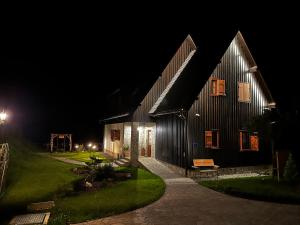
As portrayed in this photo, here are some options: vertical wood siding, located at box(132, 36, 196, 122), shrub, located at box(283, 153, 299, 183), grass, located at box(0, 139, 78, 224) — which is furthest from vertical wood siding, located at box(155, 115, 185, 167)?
grass, located at box(0, 139, 78, 224)

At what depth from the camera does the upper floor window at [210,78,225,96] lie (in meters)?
17.6

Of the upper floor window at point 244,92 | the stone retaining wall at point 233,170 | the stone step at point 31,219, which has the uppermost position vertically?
the upper floor window at point 244,92

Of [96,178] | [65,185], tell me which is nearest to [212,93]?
[96,178]

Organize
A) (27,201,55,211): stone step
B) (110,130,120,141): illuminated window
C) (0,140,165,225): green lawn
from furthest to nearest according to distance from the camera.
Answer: (110,130,120,141): illuminated window, (27,201,55,211): stone step, (0,140,165,225): green lawn

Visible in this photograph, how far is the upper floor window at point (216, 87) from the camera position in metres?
17.6

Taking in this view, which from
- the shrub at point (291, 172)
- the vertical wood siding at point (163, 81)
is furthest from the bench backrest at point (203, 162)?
the vertical wood siding at point (163, 81)

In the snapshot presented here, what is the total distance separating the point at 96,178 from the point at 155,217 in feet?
21.7

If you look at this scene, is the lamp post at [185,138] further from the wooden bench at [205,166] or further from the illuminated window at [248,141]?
the illuminated window at [248,141]

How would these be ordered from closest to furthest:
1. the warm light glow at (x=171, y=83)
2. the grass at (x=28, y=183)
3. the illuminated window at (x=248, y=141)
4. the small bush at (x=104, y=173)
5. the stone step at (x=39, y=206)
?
the stone step at (x=39, y=206) < the grass at (x=28, y=183) < the small bush at (x=104, y=173) < the illuminated window at (x=248, y=141) < the warm light glow at (x=171, y=83)

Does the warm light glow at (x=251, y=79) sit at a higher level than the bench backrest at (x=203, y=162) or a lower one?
higher

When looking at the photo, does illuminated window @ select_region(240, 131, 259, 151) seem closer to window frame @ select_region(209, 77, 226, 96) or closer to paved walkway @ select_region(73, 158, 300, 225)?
window frame @ select_region(209, 77, 226, 96)

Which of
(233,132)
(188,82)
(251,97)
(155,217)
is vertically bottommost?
(155,217)

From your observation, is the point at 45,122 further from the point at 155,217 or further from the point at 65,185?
the point at 155,217

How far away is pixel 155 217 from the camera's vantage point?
28.9 ft
